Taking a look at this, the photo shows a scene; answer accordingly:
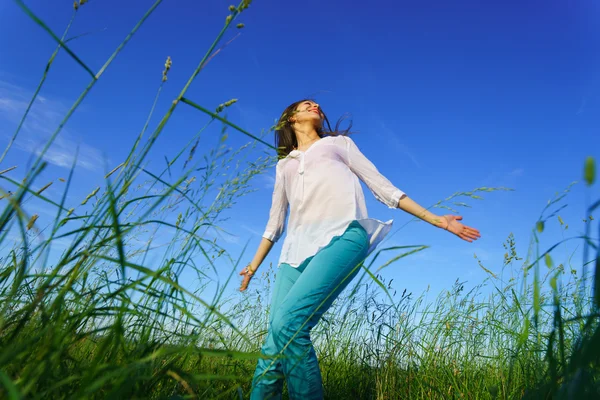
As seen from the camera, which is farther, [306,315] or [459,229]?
[459,229]

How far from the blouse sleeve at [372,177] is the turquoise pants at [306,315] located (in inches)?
13.8

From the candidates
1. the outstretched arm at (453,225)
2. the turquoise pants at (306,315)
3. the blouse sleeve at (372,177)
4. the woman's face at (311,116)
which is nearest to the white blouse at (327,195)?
the blouse sleeve at (372,177)

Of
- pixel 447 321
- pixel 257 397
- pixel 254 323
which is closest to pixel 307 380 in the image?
pixel 257 397

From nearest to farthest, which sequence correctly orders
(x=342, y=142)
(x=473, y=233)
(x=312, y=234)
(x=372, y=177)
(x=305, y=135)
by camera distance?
(x=473, y=233)
(x=312, y=234)
(x=372, y=177)
(x=342, y=142)
(x=305, y=135)

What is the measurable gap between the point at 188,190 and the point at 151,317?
69cm

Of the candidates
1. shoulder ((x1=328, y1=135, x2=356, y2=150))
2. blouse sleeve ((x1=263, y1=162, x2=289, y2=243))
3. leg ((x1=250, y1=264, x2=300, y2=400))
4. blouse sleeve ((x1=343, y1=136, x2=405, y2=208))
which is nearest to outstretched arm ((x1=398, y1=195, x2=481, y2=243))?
blouse sleeve ((x1=343, y1=136, x2=405, y2=208))

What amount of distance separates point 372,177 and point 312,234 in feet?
1.96

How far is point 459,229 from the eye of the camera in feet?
8.23

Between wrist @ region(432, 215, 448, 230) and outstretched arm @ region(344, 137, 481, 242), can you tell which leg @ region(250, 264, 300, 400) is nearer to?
outstretched arm @ region(344, 137, 481, 242)

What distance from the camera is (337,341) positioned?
362cm

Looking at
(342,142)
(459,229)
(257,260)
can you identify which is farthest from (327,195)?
(257,260)

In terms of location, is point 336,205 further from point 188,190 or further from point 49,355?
point 49,355

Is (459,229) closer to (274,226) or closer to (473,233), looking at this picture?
(473,233)

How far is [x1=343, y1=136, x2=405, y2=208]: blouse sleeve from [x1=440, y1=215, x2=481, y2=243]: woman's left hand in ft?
1.12
